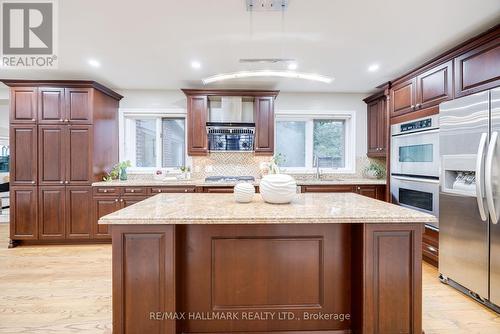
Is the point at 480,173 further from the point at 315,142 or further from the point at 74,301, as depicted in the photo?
the point at 74,301

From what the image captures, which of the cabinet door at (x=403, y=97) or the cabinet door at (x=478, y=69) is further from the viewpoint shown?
the cabinet door at (x=403, y=97)

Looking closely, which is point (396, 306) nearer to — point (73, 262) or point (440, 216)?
point (440, 216)

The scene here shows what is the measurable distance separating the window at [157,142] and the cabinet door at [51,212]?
127cm

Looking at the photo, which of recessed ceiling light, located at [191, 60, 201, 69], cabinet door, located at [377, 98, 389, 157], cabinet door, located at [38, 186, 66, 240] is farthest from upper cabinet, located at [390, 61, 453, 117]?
cabinet door, located at [38, 186, 66, 240]

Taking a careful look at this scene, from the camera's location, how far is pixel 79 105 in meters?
3.77

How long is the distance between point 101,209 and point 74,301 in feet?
5.71

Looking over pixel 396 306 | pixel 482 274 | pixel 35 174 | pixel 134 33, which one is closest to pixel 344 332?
pixel 396 306

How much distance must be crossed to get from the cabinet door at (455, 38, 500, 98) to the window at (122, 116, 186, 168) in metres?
3.96

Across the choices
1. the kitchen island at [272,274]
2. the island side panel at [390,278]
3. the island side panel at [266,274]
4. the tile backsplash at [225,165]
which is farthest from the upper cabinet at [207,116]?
the island side panel at [390,278]

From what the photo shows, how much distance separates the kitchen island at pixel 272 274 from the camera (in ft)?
5.25

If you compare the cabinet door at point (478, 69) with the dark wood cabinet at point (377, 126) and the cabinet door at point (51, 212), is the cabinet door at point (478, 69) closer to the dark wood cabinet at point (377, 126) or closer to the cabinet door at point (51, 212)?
the dark wood cabinet at point (377, 126)

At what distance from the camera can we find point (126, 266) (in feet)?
5.22

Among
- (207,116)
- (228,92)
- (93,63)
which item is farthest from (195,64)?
(93,63)

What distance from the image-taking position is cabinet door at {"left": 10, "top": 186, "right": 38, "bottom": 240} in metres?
3.73
